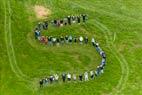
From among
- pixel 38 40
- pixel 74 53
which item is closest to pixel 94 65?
pixel 74 53

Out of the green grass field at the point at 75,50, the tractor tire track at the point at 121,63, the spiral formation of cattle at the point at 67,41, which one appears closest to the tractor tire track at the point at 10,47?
the green grass field at the point at 75,50

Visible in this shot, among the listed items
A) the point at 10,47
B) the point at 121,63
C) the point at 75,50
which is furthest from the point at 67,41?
the point at 121,63

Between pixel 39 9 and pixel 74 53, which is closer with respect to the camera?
pixel 74 53

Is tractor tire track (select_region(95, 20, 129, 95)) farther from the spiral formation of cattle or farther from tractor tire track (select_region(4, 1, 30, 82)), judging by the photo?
tractor tire track (select_region(4, 1, 30, 82))

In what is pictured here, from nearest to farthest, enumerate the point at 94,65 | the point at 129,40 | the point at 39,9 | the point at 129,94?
1. the point at 129,94
2. the point at 94,65
3. the point at 129,40
4. the point at 39,9

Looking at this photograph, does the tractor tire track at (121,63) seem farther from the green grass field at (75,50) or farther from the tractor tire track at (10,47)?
the tractor tire track at (10,47)

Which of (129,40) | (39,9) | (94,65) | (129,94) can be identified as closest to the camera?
(129,94)

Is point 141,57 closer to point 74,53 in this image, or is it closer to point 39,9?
point 74,53

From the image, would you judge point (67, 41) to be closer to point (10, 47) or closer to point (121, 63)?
point (10, 47)

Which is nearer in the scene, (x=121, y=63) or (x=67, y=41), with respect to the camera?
(x=121, y=63)
